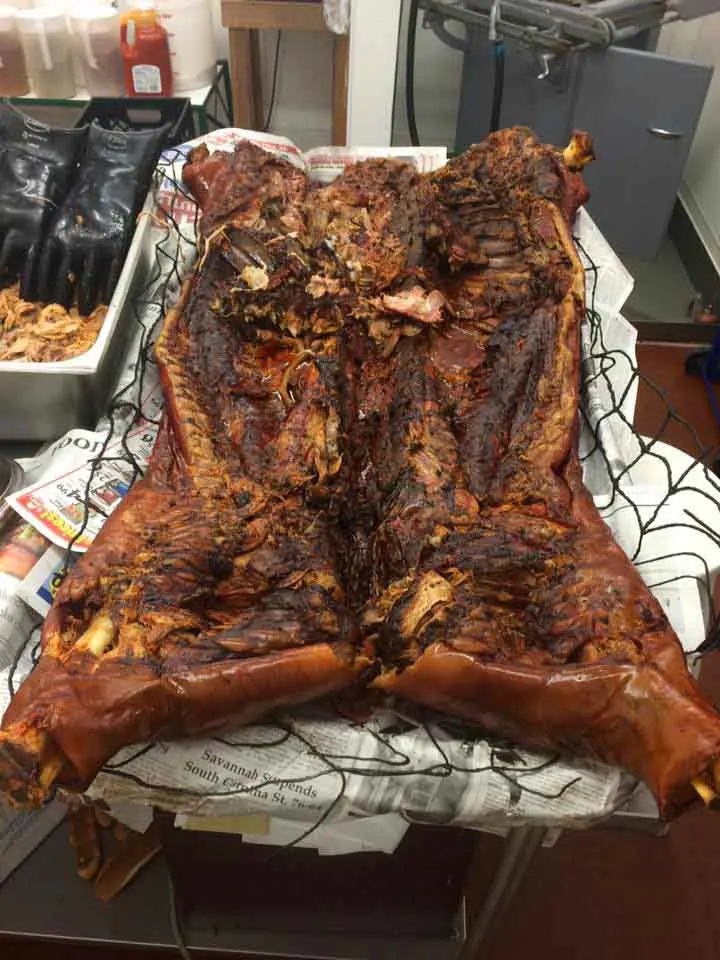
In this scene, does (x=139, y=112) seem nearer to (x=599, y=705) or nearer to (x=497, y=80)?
(x=497, y=80)

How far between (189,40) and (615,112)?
123 cm

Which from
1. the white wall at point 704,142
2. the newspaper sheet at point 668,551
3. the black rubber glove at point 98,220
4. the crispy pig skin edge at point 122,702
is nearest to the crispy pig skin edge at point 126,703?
the crispy pig skin edge at point 122,702

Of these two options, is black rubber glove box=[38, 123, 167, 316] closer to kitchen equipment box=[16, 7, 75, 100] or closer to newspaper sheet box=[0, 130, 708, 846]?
kitchen equipment box=[16, 7, 75, 100]

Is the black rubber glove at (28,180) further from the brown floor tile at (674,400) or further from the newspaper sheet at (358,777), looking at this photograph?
the brown floor tile at (674,400)

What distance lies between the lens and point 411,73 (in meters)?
2.13

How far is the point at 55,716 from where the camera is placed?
2.47 feet

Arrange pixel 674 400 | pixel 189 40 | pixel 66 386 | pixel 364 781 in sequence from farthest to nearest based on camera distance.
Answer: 1. pixel 189 40
2. pixel 674 400
3. pixel 66 386
4. pixel 364 781

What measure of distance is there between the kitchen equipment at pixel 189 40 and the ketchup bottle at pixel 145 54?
0.12 feet

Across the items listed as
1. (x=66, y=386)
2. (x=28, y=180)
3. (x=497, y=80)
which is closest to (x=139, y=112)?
(x=28, y=180)

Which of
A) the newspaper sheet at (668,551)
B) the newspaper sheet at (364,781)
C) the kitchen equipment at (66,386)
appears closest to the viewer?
the newspaper sheet at (364,781)

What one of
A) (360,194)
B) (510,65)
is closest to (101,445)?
(360,194)

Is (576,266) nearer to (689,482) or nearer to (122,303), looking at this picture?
(689,482)

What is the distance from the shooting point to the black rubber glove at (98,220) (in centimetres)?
159

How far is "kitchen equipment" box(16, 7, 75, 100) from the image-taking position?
2328mm
